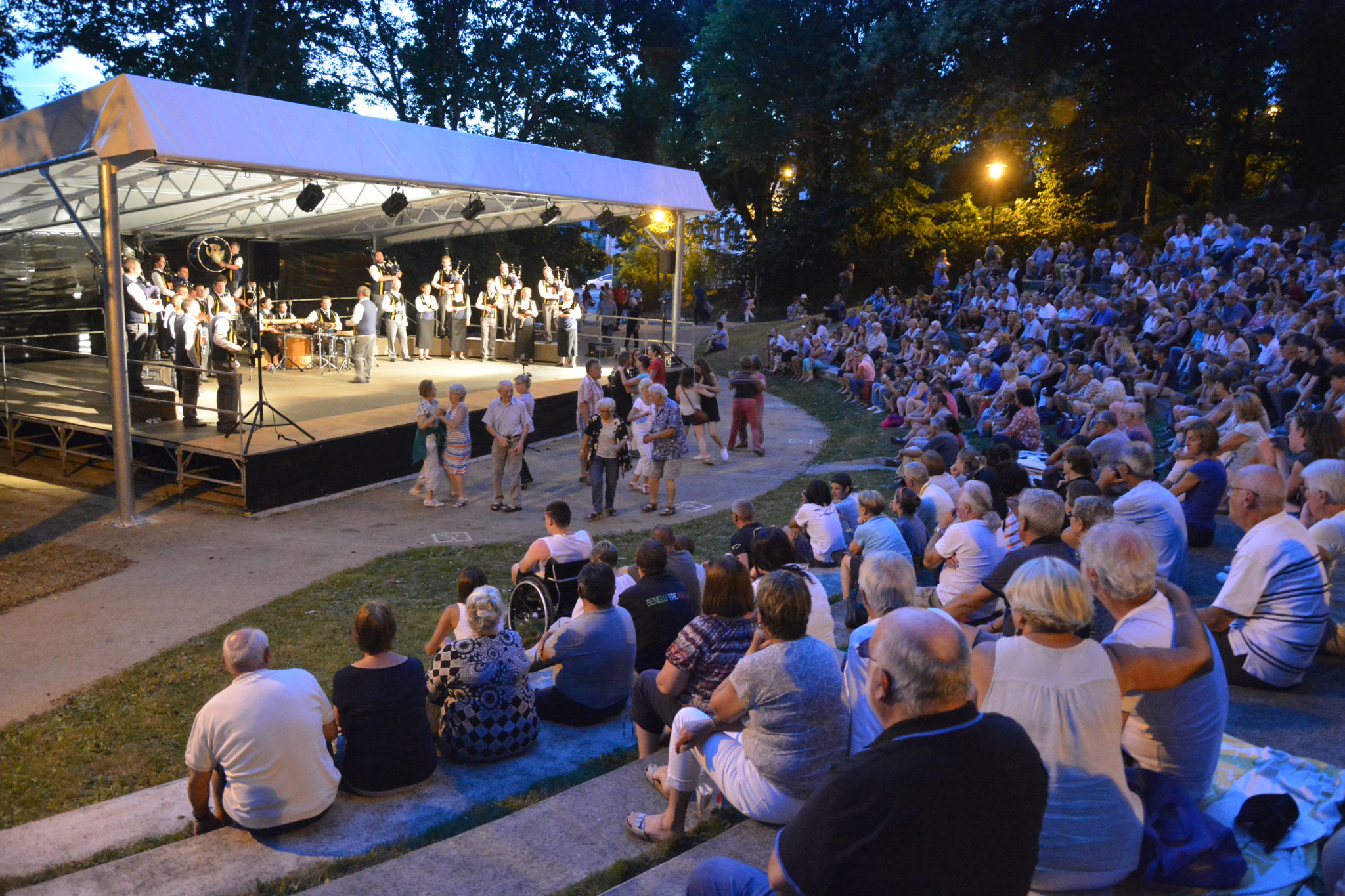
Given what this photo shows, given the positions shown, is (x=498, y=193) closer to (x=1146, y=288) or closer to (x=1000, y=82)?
(x=1146, y=288)

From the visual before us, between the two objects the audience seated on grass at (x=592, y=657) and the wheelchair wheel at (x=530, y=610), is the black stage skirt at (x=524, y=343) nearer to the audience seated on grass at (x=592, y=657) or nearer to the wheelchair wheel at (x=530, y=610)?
the wheelchair wheel at (x=530, y=610)

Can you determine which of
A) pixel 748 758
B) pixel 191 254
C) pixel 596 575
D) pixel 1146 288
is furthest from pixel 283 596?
pixel 1146 288

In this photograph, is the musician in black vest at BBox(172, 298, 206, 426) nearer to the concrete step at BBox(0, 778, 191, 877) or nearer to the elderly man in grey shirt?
the elderly man in grey shirt

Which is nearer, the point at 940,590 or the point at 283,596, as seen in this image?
the point at 940,590

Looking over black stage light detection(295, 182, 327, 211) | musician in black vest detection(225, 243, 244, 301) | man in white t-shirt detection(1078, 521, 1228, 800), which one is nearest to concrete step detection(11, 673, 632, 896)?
man in white t-shirt detection(1078, 521, 1228, 800)

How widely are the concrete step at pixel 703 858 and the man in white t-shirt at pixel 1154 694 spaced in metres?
1.18

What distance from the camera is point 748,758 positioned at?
3.20 metres

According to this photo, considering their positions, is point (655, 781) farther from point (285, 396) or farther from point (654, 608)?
point (285, 396)

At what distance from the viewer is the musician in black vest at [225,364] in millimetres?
10828

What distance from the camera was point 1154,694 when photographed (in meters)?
2.96

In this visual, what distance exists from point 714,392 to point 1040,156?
58.8ft

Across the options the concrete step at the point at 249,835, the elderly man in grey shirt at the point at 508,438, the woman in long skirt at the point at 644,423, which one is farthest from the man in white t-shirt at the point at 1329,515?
the elderly man in grey shirt at the point at 508,438

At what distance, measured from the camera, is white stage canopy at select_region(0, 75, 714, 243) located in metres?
9.05

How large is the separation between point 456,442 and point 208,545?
2.55 meters
